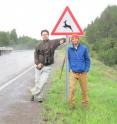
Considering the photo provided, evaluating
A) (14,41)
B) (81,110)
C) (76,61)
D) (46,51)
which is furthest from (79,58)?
(14,41)

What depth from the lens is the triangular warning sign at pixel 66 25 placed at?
1285 centimetres

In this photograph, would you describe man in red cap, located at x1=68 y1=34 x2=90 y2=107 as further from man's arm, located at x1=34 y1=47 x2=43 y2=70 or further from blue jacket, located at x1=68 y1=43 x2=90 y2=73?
man's arm, located at x1=34 y1=47 x2=43 y2=70

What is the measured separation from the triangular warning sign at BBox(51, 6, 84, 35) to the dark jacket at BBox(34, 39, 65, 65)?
55 cm

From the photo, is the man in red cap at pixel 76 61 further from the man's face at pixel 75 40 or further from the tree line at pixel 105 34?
the tree line at pixel 105 34

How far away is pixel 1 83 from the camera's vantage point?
64.3 ft

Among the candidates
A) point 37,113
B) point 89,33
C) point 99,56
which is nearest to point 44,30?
point 37,113

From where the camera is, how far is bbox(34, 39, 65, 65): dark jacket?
1342 centimetres

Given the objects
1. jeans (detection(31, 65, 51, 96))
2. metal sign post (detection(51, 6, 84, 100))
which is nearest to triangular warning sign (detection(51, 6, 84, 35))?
metal sign post (detection(51, 6, 84, 100))

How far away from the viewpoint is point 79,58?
12.0 metres

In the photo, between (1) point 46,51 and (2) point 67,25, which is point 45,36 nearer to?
(1) point 46,51

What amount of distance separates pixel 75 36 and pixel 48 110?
187 cm

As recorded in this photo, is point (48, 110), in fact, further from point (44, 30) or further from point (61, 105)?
point (44, 30)

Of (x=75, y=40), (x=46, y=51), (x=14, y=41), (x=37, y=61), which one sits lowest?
(x=14, y=41)

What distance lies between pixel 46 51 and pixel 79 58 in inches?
64.7
